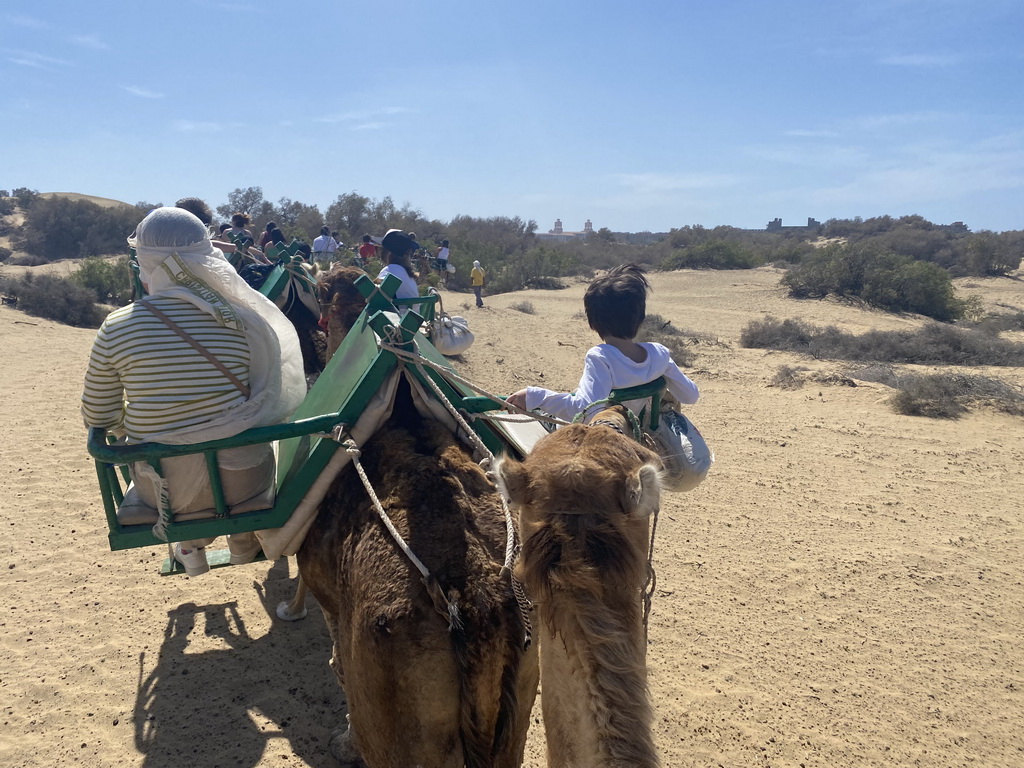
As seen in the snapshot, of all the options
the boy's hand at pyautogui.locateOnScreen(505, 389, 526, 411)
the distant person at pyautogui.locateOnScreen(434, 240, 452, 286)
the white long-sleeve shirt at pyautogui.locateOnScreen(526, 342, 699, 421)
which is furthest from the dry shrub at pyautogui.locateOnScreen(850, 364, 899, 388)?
the boy's hand at pyautogui.locateOnScreen(505, 389, 526, 411)

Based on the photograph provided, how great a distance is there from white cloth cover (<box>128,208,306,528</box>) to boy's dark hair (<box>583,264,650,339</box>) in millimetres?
1318

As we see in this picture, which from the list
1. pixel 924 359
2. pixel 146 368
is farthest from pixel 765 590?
pixel 924 359

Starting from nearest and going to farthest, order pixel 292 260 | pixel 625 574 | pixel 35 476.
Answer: pixel 625 574
pixel 292 260
pixel 35 476

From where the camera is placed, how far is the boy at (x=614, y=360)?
2.37 meters

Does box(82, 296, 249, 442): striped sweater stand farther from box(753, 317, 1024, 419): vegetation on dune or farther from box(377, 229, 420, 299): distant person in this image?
box(753, 317, 1024, 419): vegetation on dune

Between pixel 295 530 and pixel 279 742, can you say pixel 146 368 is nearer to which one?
pixel 295 530

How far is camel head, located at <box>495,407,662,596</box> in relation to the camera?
4.43ft

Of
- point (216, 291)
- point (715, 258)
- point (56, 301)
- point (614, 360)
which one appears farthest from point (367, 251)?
point (715, 258)

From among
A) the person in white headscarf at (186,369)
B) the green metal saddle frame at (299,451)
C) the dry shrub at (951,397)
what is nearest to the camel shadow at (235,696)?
the green metal saddle frame at (299,451)

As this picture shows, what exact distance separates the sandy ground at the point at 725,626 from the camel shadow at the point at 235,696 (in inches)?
0.5

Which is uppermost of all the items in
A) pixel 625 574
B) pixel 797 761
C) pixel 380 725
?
pixel 625 574

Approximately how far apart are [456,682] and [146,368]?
1.60m

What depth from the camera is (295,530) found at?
8.21 ft

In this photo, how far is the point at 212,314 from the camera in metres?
2.51
